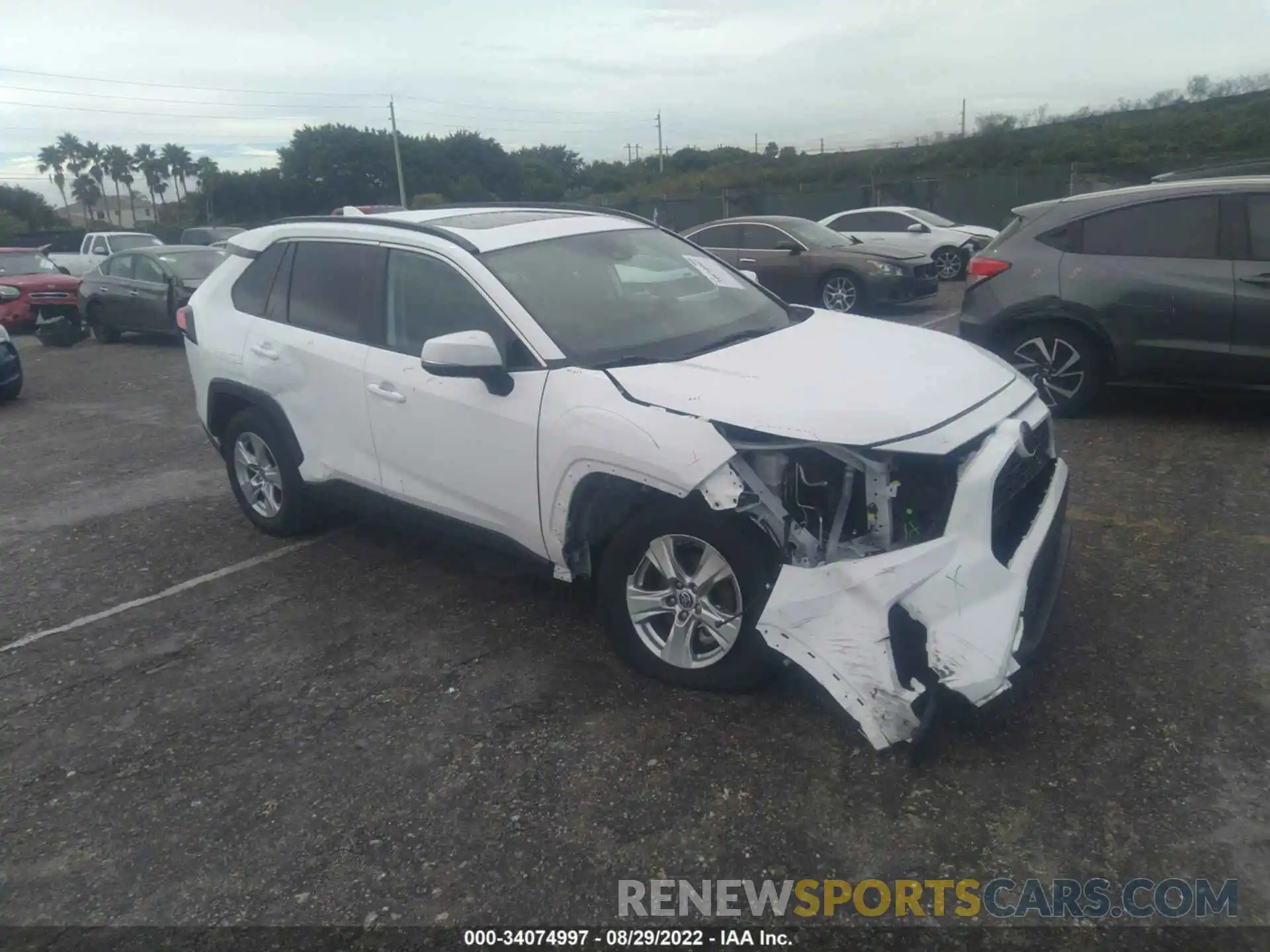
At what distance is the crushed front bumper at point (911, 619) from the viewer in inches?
118

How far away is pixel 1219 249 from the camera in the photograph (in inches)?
253

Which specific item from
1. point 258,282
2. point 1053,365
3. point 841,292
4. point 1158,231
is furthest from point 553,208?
point 841,292

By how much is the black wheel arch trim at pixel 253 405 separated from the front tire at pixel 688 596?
2.16m

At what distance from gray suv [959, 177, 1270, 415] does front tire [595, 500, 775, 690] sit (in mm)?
3861

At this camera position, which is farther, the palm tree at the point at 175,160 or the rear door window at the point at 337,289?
the palm tree at the point at 175,160

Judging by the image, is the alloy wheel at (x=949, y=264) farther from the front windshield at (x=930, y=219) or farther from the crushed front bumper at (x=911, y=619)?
the crushed front bumper at (x=911, y=619)

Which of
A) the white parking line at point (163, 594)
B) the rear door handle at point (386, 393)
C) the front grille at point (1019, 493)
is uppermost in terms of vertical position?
the rear door handle at point (386, 393)

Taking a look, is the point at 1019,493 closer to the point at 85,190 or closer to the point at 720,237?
the point at 720,237

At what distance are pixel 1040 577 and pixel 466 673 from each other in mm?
2230

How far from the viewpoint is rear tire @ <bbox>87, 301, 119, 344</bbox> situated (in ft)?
50.1

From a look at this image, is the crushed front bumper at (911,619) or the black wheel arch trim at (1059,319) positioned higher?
the black wheel arch trim at (1059,319)

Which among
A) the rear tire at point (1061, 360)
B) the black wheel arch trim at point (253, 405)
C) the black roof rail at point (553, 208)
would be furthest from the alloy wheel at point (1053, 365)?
the black wheel arch trim at point (253, 405)

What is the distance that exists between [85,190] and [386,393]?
Result: 4389 inches

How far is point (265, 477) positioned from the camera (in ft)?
18.0
